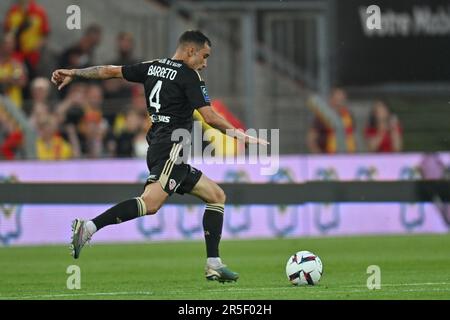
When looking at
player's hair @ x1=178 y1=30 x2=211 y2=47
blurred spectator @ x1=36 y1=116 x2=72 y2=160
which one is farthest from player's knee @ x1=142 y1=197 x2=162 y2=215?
blurred spectator @ x1=36 y1=116 x2=72 y2=160

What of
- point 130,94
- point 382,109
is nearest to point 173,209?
point 130,94

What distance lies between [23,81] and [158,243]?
4984mm

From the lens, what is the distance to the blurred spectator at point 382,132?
2167 centimetres

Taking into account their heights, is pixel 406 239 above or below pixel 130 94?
below

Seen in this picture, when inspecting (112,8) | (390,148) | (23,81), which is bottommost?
(390,148)

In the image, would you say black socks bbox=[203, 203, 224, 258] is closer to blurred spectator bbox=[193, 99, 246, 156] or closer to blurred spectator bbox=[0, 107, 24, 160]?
blurred spectator bbox=[0, 107, 24, 160]

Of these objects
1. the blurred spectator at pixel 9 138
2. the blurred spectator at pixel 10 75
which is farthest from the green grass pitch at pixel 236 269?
the blurred spectator at pixel 10 75

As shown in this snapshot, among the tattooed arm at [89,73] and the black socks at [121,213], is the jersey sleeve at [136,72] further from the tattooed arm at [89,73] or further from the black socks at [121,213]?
the black socks at [121,213]

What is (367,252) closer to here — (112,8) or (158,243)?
(158,243)

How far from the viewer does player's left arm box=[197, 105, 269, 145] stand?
37.6ft

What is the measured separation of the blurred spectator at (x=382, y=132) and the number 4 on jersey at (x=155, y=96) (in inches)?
400

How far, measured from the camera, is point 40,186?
61.3ft

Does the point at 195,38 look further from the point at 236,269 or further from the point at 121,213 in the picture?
the point at 236,269
